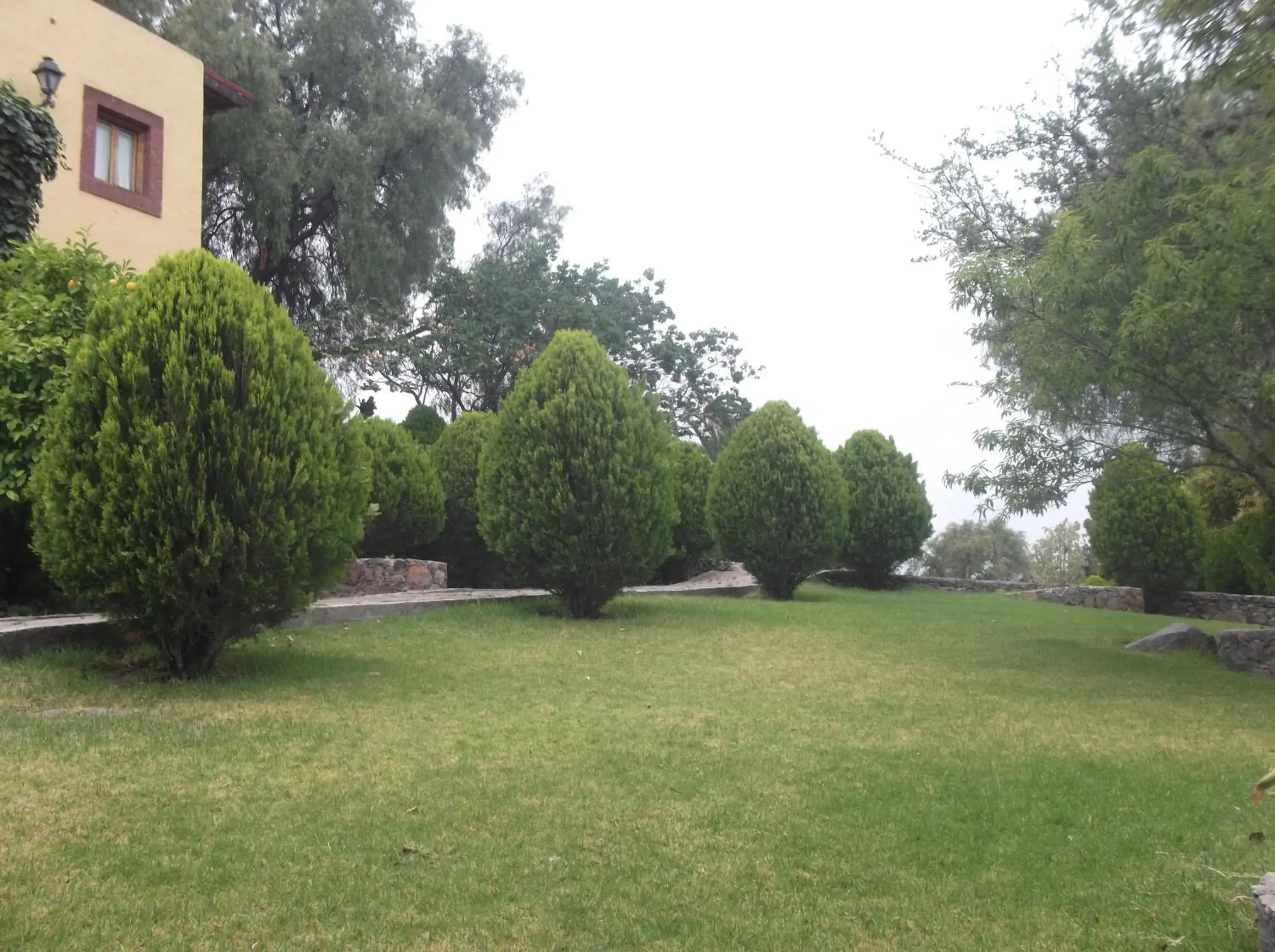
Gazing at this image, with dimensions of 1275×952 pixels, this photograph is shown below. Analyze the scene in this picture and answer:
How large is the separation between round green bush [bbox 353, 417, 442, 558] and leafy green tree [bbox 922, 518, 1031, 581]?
24.3 meters

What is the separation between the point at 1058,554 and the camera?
35750mm

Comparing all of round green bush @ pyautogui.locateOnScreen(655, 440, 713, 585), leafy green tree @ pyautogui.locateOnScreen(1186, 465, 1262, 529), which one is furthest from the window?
leafy green tree @ pyautogui.locateOnScreen(1186, 465, 1262, 529)

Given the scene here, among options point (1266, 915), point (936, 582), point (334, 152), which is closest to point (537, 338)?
point (334, 152)

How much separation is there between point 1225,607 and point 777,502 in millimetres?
8990

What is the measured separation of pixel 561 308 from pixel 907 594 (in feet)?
38.1

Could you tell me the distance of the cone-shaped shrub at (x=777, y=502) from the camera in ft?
48.5

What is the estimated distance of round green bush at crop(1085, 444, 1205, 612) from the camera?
670 inches

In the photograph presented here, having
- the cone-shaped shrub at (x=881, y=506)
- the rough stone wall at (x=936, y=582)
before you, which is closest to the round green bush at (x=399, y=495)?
the cone-shaped shrub at (x=881, y=506)

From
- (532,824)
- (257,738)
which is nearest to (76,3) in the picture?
(257,738)

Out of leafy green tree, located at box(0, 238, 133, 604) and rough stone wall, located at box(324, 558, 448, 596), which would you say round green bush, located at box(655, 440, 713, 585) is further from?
leafy green tree, located at box(0, 238, 133, 604)

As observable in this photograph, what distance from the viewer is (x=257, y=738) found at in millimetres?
4895

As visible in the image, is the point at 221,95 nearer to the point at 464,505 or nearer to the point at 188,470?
the point at 464,505

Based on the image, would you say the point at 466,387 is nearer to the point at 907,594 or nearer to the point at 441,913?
the point at 907,594

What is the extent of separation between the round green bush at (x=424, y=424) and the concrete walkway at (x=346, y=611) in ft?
14.9
